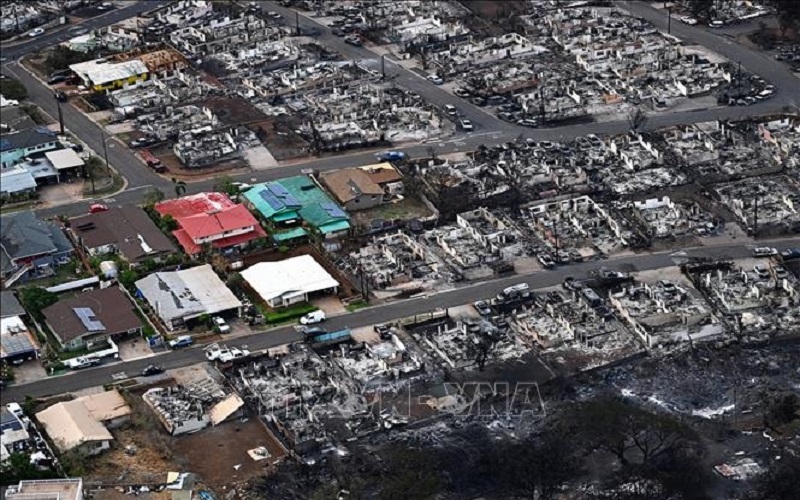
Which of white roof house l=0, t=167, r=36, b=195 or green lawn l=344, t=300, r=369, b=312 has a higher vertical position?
white roof house l=0, t=167, r=36, b=195

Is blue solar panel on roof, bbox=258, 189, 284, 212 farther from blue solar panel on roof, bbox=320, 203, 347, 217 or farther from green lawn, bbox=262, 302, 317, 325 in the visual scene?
green lawn, bbox=262, 302, 317, 325

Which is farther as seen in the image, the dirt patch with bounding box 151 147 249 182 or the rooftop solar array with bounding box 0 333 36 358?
the dirt patch with bounding box 151 147 249 182

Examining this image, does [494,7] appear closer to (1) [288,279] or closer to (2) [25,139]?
(2) [25,139]

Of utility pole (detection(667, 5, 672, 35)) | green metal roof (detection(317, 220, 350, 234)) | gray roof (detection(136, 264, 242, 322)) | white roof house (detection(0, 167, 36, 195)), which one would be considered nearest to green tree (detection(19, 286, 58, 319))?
gray roof (detection(136, 264, 242, 322))

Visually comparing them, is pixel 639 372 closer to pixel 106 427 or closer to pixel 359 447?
pixel 359 447

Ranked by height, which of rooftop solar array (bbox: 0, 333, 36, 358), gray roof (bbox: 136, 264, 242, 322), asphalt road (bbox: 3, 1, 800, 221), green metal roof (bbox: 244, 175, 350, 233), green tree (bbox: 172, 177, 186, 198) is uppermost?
rooftop solar array (bbox: 0, 333, 36, 358)

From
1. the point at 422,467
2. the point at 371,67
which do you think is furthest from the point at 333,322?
the point at 371,67

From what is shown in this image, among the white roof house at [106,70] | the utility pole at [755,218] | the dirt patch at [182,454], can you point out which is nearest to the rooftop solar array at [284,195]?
the dirt patch at [182,454]
